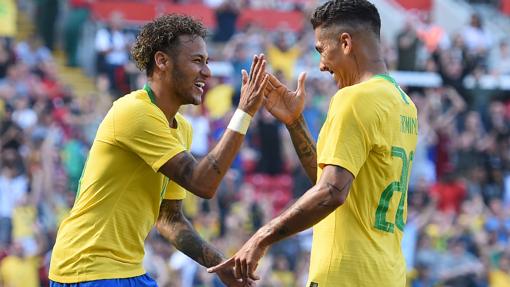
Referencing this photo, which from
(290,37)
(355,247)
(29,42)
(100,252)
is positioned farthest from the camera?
(290,37)

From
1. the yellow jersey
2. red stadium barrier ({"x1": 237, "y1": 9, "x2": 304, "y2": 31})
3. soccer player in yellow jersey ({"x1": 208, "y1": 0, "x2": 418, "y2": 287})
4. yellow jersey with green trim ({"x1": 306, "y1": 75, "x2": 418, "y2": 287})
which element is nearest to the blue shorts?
soccer player in yellow jersey ({"x1": 208, "y1": 0, "x2": 418, "y2": 287})

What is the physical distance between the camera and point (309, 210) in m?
5.62

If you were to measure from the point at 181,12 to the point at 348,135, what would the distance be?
13.5 metres

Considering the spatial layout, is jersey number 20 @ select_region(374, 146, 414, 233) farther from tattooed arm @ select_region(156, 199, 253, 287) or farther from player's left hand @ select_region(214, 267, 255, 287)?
tattooed arm @ select_region(156, 199, 253, 287)

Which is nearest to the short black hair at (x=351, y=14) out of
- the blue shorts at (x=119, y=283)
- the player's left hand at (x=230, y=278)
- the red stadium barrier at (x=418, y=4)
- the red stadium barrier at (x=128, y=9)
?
the player's left hand at (x=230, y=278)

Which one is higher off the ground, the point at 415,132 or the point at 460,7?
the point at 460,7

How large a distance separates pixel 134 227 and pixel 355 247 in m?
1.32

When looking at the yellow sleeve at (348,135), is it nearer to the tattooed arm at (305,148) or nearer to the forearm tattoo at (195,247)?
the tattooed arm at (305,148)

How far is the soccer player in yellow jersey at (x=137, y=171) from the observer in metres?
6.19

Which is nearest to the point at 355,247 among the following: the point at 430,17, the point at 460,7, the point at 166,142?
the point at 166,142

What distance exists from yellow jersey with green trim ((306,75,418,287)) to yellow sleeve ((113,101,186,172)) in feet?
2.98

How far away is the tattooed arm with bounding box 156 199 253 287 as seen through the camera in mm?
6840

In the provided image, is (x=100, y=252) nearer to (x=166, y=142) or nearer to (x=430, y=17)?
(x=166, y=142)

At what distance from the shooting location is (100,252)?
6.21 m
